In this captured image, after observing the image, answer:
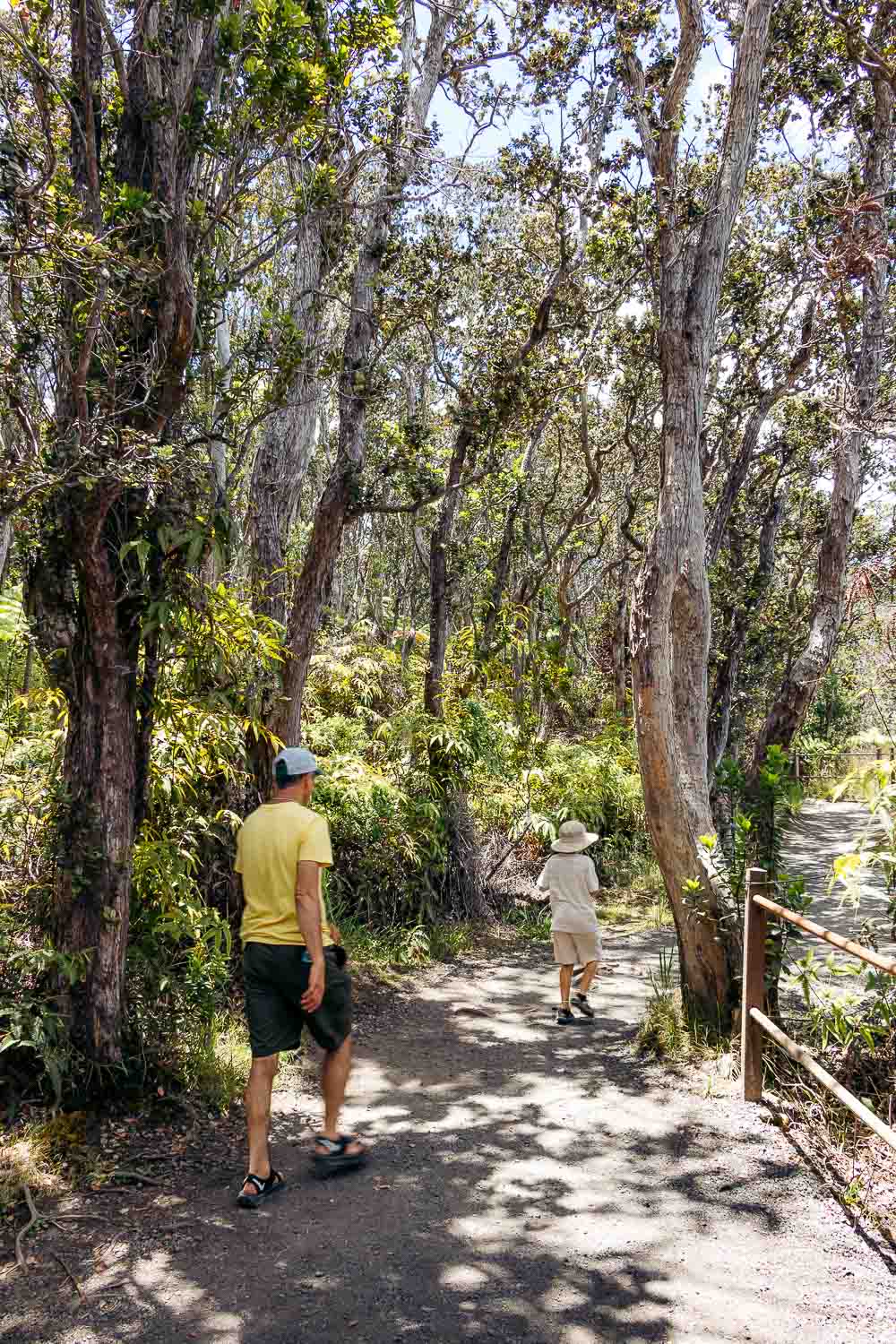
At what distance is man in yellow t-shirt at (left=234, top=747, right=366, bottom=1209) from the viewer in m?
4.25

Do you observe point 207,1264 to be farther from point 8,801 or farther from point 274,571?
point 274,571

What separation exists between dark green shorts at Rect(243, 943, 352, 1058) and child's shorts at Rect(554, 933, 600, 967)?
354 centimetres

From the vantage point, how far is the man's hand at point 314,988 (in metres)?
4.26

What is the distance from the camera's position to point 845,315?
33.6ft

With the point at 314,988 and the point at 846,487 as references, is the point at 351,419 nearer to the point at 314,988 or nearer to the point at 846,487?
the point at 846,487

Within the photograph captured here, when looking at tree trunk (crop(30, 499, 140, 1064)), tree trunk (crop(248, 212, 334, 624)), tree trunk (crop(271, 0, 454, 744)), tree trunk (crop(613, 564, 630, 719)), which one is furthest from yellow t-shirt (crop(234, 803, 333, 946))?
tree trunk (crop(613, 564, 630, 719))

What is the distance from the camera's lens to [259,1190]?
421 cm

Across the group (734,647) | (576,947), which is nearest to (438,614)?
(576,947)

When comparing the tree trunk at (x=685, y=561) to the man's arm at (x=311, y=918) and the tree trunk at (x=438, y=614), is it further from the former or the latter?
the tree trunk at (x=438, y=614)

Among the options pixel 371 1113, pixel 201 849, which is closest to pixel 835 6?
pixel 201 849

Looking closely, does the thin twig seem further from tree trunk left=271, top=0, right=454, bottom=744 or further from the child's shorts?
the child's shorts

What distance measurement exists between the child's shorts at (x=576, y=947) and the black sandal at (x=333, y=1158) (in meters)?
3.25

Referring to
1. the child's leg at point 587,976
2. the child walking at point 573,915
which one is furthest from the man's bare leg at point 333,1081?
the child's leg at point 587,976

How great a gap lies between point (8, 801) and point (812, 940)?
30.1 feet
